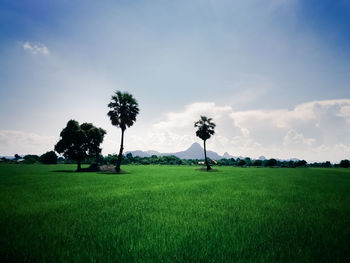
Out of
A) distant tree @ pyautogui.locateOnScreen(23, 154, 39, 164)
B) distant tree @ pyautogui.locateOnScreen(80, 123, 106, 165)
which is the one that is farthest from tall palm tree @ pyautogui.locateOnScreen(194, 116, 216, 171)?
distant tree @ pyautogui.locateOnScreen(23, 154, 39, 164)

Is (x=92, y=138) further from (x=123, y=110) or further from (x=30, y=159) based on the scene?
(x=30, y=159)

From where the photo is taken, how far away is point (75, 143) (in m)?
40.6

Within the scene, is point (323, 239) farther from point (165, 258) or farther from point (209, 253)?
point (165, 258)

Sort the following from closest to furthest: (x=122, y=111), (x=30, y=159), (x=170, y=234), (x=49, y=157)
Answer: (x=170, y=234)
(x=122, y=111)
(x=49, y=157)
(x=30, y=159)

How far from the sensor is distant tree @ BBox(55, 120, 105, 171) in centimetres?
4016

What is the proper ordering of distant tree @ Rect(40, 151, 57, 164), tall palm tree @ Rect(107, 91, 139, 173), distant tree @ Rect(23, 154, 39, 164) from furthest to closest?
distant tree @ Rect(23, 154, 39, 164)
distant tree @ Rect(40, 151, 57, 164)
tall palm tree @ Rect(107, 91, 139, 173)

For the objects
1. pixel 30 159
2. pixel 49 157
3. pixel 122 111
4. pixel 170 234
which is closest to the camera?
pixel 170 234

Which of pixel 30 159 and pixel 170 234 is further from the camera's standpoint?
pixel 30 159

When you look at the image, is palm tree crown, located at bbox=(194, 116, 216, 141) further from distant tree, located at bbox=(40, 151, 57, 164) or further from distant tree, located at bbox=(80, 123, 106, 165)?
distant tree, located at bbox=(40, 151, 57, 164)

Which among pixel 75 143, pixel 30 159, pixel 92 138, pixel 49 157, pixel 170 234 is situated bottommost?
pixel 170 234

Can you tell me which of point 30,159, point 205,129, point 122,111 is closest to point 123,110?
point 122,111

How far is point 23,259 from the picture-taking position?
403 centimetres

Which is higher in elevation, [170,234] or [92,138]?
[92,138]

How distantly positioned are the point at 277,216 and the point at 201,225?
3.93m
